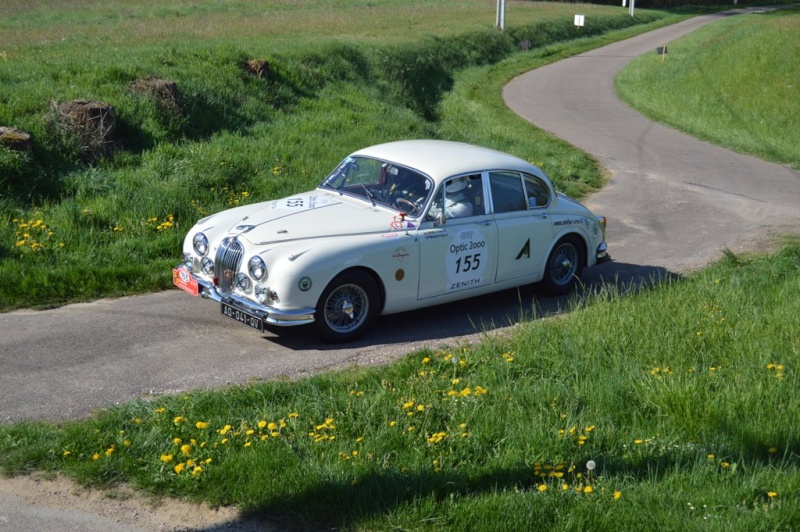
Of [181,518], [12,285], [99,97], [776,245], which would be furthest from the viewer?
[99,97]

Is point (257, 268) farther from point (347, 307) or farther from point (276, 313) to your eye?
point (347, 307)

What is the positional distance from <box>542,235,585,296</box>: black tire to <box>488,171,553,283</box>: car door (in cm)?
22

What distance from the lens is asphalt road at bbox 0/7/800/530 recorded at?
749 centimetres

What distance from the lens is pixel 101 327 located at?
874 centimetres

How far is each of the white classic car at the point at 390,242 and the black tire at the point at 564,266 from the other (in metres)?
0.01

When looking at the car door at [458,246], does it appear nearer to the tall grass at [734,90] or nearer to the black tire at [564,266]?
the black tire at [564,266]

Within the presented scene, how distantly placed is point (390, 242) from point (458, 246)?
890mm

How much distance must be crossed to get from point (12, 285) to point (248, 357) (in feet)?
9.76

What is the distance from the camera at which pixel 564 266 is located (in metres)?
10.8

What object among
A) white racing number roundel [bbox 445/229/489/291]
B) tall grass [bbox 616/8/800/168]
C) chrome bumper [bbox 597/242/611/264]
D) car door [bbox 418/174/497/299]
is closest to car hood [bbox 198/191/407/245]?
car door [bbox 418/174/497/299]

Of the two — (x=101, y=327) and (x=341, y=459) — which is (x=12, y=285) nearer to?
(x=101, y=327)

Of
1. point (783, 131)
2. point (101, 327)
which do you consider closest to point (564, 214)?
point (101, 327)

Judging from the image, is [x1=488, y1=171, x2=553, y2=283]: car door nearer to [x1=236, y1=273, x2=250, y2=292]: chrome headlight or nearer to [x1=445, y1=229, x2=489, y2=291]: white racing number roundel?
[x1=445, y1=229, x2=489, y2=291]: white racing number roundel

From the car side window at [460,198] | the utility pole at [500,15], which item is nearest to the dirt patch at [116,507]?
the car side window at [460,198]
